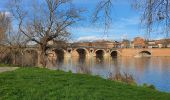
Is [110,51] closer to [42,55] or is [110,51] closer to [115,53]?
[115,53]

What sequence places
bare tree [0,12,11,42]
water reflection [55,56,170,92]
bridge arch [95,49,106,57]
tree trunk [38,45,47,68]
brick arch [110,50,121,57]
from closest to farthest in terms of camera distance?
1. water reflection [55,56,170,92]
2. tree trunk [38,45,47,68]
3. bare tree [0,12,11,42]
4. bridge arch [95,49,106,57]
5. brick arch [110,50,121,57]

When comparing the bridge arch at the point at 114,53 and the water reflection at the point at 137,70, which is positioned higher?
the bridge arch at the point at 114,53

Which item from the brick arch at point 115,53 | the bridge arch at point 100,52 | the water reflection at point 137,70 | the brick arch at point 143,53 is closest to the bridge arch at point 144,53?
the brick arch at point 143,53

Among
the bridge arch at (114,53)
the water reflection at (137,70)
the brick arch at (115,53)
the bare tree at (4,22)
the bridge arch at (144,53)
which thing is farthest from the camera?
the brick arch at (115,53)

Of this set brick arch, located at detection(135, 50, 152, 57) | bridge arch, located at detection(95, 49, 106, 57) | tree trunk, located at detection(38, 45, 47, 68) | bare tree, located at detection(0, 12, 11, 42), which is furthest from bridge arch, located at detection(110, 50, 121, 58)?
tree trunk, located at detection(38, 45, 47, 68)

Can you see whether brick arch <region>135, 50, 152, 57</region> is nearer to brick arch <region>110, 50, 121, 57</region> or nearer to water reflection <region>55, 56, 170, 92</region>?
brick arch <region>110, 50, 121, 57</region>

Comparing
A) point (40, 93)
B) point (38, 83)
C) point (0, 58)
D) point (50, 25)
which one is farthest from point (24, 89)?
point (0, 58)

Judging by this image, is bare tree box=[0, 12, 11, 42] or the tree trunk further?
bare tree box=[0, 12, 11, 42]

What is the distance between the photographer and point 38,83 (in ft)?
43.4

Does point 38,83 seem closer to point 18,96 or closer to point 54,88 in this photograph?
point 54,88

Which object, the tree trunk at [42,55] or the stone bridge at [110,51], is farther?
the stone bridge at [110,51]

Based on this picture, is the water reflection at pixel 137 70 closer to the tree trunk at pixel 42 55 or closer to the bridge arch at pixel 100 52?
the tree trunk at pixel 42 55

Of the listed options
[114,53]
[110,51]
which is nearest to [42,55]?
[110,51]

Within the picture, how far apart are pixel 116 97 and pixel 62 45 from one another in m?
23.8
